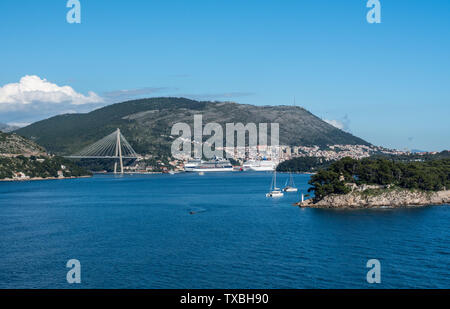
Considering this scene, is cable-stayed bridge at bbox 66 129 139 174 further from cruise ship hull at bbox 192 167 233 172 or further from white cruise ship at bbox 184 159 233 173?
cruise ship hull at bbox 192 167 233 172

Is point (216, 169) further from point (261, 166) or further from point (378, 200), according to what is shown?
point (378, 200)

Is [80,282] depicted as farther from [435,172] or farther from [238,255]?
[435,172]

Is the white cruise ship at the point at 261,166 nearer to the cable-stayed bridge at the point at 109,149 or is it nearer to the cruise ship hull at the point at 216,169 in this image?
the cruise ship hull at the point at 216,169

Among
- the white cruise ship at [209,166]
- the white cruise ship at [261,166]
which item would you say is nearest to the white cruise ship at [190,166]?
the white cruise ship at [209,166]

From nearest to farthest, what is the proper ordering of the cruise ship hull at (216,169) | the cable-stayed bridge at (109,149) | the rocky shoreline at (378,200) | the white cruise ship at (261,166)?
the rocky shoreline at (378,200)
the cable-stayed bridge at (109,149)
the cruise ship hull at (216,169)
the white cruise ship at (261,166)

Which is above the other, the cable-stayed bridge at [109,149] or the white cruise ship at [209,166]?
the cable-stayed bridge at [109,149]

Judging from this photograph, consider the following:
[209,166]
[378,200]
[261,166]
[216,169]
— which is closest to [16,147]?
[209,166]
